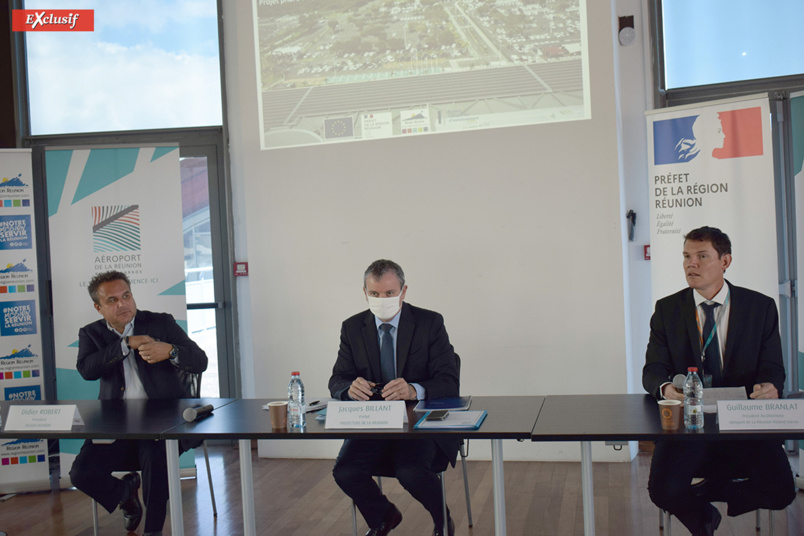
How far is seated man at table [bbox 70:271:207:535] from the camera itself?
323 centimetres

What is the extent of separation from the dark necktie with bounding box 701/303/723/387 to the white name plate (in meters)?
0.61

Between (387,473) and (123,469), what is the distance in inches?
53.1

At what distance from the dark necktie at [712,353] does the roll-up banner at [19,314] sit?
393 cm

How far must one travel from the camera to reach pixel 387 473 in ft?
9.58

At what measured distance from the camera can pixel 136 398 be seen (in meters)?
3.43

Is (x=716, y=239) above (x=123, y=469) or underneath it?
above

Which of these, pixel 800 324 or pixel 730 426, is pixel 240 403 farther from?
pixel 800 324

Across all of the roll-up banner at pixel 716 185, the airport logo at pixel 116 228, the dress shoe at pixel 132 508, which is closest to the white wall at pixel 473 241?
the roll-up banner at pixel 716 185

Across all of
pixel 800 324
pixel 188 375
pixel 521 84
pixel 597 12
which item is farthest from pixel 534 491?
pixel 597 12

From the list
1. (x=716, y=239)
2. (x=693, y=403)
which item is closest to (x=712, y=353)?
(x=716, y=239)

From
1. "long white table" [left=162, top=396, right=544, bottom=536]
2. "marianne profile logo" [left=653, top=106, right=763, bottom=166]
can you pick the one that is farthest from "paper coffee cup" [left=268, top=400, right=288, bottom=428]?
"marianne profile logo" [left=653, top=106, right=763, bottom=166]

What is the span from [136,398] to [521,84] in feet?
9.65

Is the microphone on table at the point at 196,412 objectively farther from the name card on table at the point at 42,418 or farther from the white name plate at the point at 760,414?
the white name plate at the point at 760,414

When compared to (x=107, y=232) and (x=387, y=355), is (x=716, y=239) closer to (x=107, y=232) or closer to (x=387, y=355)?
(x=387, y=355)
